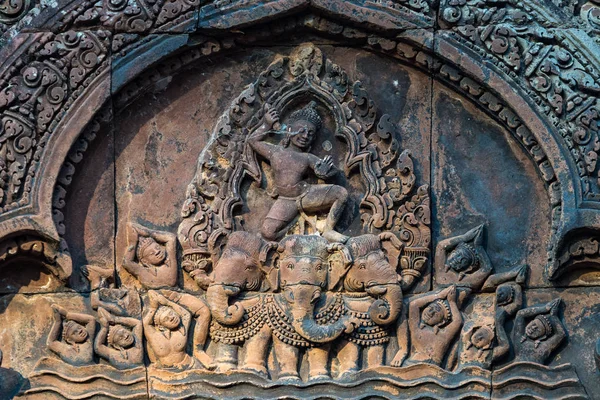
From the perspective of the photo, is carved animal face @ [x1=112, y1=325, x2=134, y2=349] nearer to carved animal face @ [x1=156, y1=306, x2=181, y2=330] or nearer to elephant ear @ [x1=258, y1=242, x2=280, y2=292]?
carved animal face @ [x1=156, y1=306, x2=181, y2=330]

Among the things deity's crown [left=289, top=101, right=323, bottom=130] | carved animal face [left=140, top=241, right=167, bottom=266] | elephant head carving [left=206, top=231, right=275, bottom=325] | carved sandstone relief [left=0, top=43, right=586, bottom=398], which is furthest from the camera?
deity's crown [left=289, top=101, right=323, bottom=130]

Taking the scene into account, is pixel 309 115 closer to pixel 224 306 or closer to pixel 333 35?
pixel 333 35

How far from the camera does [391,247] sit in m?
9.48

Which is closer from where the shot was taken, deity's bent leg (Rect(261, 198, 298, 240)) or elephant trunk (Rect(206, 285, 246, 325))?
elephant trunk (Rect(206, 285, 246, 325))

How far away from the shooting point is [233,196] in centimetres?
952

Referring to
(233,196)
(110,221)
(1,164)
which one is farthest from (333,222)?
(1,164)

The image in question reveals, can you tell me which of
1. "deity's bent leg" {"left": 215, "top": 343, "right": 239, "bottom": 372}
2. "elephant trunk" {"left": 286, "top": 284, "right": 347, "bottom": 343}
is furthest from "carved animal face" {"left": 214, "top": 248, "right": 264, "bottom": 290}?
"deity's bent leg" {"left": 215, "top": 343, "right": 239, "bottom": 372}

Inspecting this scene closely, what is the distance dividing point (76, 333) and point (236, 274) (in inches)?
39.7

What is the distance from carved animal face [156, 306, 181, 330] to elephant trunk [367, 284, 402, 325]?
115 cm

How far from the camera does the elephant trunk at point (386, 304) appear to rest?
9.33 metres

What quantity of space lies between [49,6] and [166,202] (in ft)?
4.50

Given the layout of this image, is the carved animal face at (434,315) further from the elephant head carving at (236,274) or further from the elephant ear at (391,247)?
the elephant head carving at (236,274)

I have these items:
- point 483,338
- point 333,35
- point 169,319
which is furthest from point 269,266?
point 333,35

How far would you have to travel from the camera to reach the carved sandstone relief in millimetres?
9266
